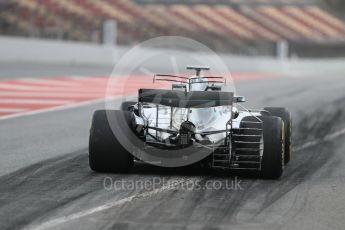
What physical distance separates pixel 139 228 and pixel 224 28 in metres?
45.2

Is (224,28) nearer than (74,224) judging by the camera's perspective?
No

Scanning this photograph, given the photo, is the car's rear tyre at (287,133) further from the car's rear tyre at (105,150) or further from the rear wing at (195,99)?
the car's rear tyre at (105,150)

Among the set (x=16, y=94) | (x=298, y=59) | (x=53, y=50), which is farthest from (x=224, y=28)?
(x=16, y=94)

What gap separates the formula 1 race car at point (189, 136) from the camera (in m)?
8.00

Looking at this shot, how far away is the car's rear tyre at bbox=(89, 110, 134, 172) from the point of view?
8000mm

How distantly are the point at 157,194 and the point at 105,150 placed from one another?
1.20 metres

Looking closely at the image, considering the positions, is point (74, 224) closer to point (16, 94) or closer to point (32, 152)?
point (32, 152)

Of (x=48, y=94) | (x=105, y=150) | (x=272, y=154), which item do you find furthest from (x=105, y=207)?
(x=48, y=94)

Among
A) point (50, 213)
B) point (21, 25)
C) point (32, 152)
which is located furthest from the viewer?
point (21, 25)

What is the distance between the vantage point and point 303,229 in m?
5.77

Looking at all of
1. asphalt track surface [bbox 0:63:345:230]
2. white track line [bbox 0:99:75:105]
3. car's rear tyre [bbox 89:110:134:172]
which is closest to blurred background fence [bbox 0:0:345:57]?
white track line [bbox 0:99:75:105]

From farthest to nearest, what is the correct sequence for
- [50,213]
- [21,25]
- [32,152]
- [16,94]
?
[21,25] < [16,94] < [32,152] < [50,213]

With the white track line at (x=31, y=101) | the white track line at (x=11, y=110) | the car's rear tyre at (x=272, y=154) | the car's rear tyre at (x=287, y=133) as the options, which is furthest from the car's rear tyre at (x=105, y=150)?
the white track line at (x=31, y=101)

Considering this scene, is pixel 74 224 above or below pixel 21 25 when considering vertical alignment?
below
